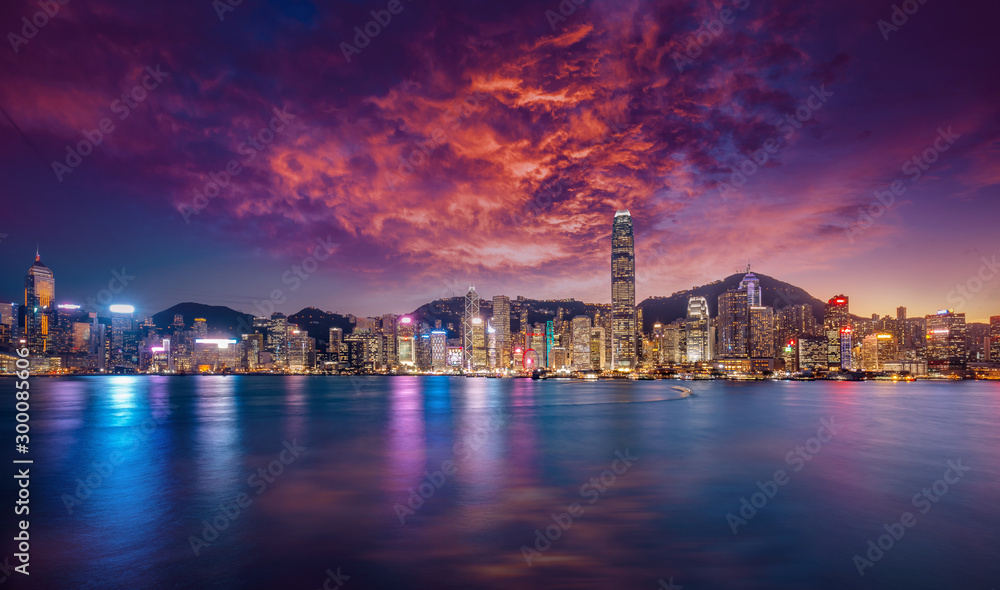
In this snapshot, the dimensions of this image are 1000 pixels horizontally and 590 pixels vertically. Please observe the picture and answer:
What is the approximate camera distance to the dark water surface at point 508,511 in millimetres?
14258

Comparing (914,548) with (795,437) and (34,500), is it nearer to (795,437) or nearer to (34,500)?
(795,437)

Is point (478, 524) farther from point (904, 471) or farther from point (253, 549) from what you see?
point (904, 471)

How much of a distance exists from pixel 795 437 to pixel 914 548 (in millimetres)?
27691

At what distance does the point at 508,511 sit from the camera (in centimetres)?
2016

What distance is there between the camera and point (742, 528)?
18078 mm

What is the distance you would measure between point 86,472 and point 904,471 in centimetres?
4606

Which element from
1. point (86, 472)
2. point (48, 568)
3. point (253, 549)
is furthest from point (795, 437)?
point (86, 472)

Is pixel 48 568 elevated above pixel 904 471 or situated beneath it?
elevated above

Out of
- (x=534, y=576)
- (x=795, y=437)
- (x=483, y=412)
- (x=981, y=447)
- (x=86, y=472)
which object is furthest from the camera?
(x=483, y=412)

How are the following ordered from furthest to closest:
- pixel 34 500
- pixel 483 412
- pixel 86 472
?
pixel 483 412, pixel 86 472, pixel 34 500

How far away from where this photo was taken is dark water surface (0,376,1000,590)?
1426 cm

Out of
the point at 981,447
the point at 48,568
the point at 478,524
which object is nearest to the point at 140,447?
the point at 48,568

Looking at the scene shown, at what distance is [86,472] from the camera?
28.8 metres

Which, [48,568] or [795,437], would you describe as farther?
[795,437]
